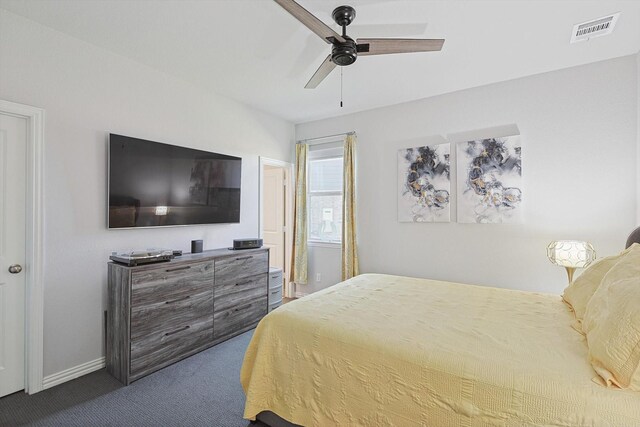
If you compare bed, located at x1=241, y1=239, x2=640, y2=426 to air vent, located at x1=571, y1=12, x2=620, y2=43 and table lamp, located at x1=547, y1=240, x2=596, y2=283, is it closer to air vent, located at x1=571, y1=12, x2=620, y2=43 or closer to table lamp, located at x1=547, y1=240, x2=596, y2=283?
table lamp, located at x1=547, y1=240, x2=596, y2=283

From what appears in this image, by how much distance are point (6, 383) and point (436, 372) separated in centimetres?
298

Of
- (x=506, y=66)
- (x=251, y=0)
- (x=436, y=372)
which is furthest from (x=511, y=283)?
(x=251, y=0)

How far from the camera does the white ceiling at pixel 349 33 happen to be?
210cm

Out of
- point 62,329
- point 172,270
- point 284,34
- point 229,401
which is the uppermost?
point 284,34

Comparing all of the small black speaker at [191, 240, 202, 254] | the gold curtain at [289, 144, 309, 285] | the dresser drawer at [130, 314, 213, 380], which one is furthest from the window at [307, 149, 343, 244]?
the dresser drawer at [130, 314, 213, 380]

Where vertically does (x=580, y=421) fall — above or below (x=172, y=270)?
below

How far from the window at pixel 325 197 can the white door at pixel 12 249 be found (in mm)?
3253

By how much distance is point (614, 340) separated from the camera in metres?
Result: 1.14

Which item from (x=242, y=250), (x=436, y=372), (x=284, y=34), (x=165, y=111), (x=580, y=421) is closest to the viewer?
(x=580, y=421)

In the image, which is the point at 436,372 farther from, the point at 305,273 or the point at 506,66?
the point at 305,273

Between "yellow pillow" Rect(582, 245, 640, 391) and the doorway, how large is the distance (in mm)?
3855

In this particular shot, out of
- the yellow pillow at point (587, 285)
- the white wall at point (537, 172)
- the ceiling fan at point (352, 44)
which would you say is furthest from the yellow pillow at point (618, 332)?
the white wall at point (537, 172)

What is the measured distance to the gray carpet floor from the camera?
197 centimetres

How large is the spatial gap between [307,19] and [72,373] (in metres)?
3.18
